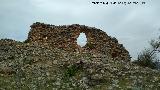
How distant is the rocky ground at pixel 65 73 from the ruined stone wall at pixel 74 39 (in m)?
4.36

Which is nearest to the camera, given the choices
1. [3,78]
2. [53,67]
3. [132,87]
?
[132,87]

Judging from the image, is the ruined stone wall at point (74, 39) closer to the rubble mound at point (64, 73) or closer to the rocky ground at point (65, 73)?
the rubble mound at point (64, 73)

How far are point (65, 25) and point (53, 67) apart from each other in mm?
10298

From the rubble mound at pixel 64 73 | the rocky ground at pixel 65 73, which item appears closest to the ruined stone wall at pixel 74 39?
the rubble mound at pixel 64 73

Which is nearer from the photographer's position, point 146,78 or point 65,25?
point 146,78

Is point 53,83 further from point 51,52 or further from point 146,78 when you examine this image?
point 51,52

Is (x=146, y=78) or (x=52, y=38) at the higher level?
(x=52, y=38)

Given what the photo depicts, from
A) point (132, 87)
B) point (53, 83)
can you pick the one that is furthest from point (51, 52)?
point (132, 87)

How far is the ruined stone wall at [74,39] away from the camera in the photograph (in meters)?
37.1

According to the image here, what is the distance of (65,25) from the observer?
123ft

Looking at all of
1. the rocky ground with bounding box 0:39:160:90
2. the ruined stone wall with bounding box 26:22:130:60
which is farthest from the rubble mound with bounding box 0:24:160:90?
the ruined stone wall with bounding box 26:22:130:60

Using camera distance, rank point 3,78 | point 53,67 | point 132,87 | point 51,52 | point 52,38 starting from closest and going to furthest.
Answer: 1. point 132,87
2. point 3,78
3. point 53,67
4. point 51,52
5. point 52,38

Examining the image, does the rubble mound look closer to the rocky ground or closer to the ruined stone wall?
the rocky ground

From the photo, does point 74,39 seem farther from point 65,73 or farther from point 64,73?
point 65,73
